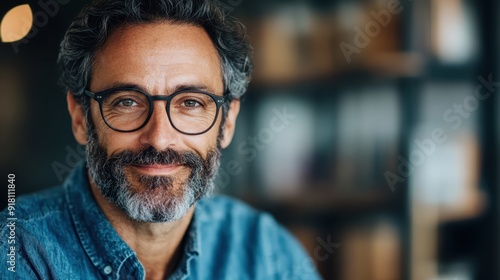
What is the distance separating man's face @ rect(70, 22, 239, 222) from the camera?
108cm

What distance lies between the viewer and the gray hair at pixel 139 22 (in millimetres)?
1099

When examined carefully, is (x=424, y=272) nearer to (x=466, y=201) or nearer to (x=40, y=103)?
(x=466, y=201)

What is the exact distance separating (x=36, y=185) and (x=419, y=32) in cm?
139

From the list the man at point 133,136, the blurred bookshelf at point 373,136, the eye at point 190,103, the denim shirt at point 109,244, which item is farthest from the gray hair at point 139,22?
the blurred bookshelf at point 373,136

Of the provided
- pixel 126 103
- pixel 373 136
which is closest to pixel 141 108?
pixel 126 103

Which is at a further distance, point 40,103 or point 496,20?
point 496,20

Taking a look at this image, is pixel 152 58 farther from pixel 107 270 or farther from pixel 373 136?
pixel 373 136

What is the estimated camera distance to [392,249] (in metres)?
2.25

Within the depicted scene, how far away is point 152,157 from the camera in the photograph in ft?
3.53

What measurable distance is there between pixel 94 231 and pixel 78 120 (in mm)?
224

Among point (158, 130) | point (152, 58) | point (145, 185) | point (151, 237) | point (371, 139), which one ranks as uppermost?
point (152, 58)

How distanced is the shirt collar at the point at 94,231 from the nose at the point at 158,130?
20cm

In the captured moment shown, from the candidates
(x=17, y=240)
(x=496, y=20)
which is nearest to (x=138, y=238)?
(x=17, y=240)

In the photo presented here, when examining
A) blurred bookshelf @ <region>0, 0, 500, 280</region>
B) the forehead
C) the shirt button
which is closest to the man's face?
the forehead
